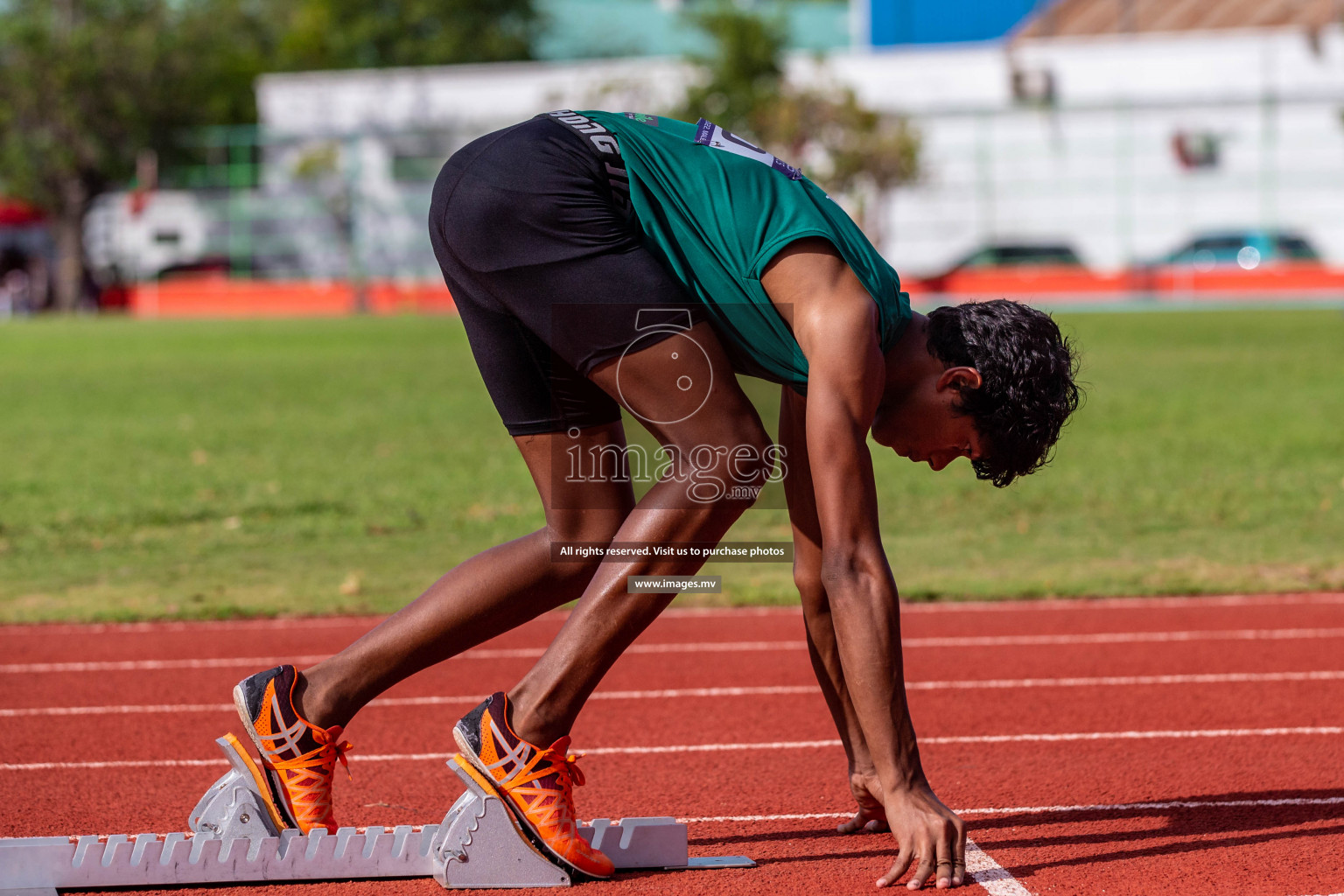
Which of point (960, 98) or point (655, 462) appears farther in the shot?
point (960, 98)

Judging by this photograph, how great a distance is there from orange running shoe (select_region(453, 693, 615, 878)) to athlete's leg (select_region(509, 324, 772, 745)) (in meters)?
0.03

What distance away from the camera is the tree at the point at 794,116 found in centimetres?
4306

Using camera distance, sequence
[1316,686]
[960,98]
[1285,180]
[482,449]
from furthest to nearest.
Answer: [960,98], [1285,180], [482,449], [1316,686]

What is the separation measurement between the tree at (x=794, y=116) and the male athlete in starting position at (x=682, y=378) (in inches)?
1526

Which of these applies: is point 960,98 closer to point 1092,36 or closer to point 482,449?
point 1092,36

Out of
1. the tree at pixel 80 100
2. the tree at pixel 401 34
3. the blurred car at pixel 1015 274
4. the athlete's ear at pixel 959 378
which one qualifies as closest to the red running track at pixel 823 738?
the athlete's ear at pixel 959 378

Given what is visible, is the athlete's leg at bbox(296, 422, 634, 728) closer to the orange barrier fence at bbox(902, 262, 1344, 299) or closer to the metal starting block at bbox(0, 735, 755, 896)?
the metal starting block at bbox(0, 735, 755, 896)

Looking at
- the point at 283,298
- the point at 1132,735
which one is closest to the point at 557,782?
the point at 1132,735

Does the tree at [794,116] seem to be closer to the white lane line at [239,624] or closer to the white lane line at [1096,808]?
the white lane line at [239,624]

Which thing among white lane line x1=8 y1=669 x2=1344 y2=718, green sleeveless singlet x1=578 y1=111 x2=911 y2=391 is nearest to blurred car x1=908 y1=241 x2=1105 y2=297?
white lane line x1=8 y1=669 x2=1344 y2=718

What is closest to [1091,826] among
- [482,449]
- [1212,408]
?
[482,449]

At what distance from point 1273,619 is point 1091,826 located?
11.4 feet

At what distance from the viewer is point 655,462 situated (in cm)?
376

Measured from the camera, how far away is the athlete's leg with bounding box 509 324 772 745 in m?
3.20
